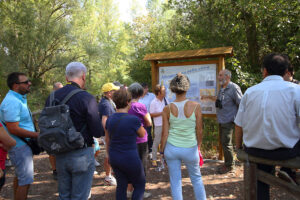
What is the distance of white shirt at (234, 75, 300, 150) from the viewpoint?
83.6 inches

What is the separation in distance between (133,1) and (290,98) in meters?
36.5

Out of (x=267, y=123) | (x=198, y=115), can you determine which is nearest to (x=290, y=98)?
(x=267, y=123)

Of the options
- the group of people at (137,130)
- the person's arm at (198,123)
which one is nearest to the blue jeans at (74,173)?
the group of people at (137,130)

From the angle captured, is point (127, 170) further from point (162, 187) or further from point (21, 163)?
point (162, 187)

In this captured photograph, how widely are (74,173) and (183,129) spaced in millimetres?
1324

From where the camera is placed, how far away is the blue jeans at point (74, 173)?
2420 millimetres

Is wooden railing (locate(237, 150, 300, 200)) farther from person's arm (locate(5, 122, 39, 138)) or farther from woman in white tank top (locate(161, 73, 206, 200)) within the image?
person's arm (locate(5, 122, 39, 138))

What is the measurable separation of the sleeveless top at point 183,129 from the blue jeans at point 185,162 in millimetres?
61

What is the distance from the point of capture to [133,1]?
35.2 metres

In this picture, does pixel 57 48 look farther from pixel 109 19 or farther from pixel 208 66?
pixel 109 19

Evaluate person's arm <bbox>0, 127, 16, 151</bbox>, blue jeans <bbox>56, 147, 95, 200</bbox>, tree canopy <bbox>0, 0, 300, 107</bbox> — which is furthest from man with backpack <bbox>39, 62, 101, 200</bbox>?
tree canopy <bbox>0, 0, 300, 107</bbox>

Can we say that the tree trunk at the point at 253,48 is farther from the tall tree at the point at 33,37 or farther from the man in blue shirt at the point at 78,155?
the tall tree at the point at 33,37

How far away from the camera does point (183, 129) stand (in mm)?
2828

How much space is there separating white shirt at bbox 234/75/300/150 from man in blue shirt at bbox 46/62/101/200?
1.61 m
